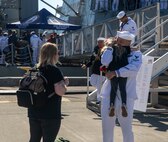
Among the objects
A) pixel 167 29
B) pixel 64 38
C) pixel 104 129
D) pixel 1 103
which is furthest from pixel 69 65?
pixel 104 129

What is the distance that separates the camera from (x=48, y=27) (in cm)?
2380

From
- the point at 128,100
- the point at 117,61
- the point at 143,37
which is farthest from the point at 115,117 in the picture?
the point at 143,37

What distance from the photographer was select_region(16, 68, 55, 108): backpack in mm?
5328

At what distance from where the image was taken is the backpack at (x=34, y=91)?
5328 mm

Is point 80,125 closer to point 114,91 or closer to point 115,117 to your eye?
point 115,117

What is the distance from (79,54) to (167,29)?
6.01m

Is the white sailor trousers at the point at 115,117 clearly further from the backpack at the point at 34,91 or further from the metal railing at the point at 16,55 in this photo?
the metal railing at the point at 16,55

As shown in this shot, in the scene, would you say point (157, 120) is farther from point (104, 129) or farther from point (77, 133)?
point (104, 129)

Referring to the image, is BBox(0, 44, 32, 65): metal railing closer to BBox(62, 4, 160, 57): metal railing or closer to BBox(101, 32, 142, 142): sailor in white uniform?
BBox(62, 4, 160, 57): metal railing

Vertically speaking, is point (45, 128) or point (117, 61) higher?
point (117, 61)

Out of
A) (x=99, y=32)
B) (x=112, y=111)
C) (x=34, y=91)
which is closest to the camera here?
(x=34, y=91)

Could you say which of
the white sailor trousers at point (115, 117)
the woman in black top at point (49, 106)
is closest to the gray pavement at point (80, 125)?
the white sailor trousers at point (115, 117)

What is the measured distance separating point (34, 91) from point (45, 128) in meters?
0.46

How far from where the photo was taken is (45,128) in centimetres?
542
